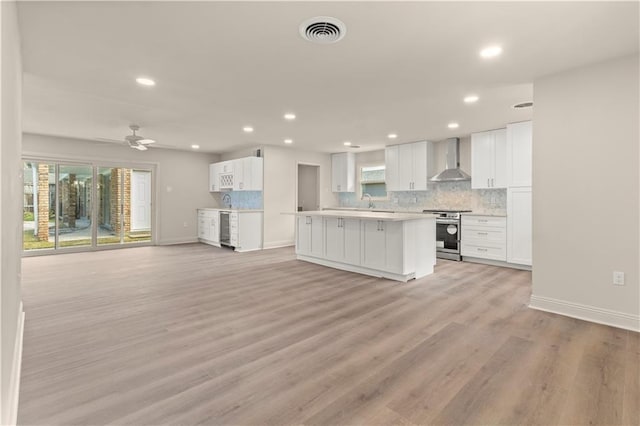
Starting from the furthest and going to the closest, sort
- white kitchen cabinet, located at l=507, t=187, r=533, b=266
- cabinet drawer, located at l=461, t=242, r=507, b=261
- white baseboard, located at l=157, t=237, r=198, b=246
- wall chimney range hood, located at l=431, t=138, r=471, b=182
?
1. white baseboard, located at l=157, t=237, r=198, b=246
2. wall chimney range hood, located at l=431, t=138, r=471, b=182
3. cabinet drawer, located at l=461, t=242, r=507, b=261
4. white kitchen cabinet, located at l=507, t=187, r=533, b=266

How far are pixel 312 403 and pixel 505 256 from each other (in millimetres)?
4817

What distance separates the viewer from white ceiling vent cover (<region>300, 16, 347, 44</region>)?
7.43ft

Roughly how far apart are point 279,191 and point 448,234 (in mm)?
3980

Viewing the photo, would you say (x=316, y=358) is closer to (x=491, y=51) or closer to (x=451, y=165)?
(x=491, y=51)

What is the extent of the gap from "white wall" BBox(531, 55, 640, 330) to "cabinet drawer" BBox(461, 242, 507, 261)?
85.7 inches

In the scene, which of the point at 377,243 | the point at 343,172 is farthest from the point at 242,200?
the point at 377,243

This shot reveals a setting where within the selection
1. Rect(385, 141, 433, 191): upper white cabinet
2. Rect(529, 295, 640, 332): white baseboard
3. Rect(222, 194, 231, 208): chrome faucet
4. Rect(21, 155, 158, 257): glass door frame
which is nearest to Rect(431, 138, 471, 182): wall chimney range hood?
Rect(385, 141, 433, 191): upper white cabinet

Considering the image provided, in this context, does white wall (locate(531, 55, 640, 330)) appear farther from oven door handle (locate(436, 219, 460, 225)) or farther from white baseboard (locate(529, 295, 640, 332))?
oven door handle (locate(436, 219, 460, 225))

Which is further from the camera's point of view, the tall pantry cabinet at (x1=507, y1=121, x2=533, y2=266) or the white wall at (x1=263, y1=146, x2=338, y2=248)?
the white wall at (x1=263, y1=146, x2=338, y2=248)

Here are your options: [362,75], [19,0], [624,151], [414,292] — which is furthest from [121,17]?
[624,151]

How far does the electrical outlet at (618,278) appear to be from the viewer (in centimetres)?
286

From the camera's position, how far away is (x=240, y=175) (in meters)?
7.56

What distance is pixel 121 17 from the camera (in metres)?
2.21

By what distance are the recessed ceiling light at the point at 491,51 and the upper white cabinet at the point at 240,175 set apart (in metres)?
5.40
